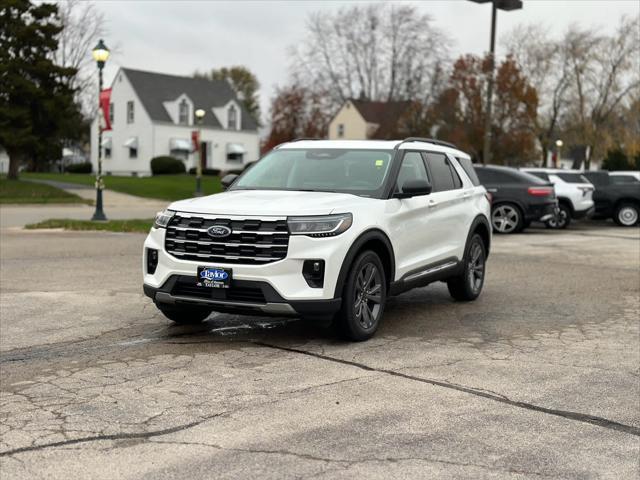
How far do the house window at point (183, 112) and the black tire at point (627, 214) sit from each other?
43299mm

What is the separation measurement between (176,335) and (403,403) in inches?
109

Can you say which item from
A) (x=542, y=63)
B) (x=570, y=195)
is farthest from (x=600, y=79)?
(x=570, y=195)

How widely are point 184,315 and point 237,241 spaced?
4.85ft

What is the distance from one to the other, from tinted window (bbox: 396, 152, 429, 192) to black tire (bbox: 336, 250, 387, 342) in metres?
1.00

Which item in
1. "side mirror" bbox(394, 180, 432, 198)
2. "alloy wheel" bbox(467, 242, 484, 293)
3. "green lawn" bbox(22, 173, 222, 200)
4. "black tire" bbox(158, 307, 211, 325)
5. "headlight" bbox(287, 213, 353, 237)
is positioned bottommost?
"black tire" bbox(158, 307, 211, 325)

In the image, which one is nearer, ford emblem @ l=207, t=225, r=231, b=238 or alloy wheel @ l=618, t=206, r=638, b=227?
ford emblem @ l=207, t=225, r=231, b=238

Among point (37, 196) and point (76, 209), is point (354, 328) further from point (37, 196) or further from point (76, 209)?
point (37, 196)

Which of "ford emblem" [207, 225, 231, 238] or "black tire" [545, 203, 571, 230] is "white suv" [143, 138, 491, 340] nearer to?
"ford emblem" [207, 225, 231, 238]

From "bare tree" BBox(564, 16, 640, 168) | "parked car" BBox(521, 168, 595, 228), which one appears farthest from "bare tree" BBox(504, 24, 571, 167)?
"parked car" BBox(521, 168, 595, 228)

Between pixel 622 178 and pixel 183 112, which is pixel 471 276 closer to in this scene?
pixel 622 178

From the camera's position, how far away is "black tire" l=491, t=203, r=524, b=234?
2020 cm

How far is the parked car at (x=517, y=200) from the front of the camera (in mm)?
20078

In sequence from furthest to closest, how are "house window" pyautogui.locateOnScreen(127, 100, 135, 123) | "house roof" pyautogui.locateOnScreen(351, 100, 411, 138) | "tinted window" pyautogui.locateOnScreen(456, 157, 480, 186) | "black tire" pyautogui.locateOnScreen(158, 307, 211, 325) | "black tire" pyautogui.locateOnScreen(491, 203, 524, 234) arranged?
"house window" pyautogui.locateOnScreen(127, 100, 135, 123) < "house roof" pyautogui.locateOnScreen(351, 100, 411, 138) < "black tire" pyautogui.locateOnScreen(491, 203, 524, 234) < "tinted window" pyautogui.locateOnScreen(456, 157, 480, 186) < "black tire" pyautogui.locateOnScreen(158, 307, 211, 325)

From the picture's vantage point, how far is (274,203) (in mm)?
6801
